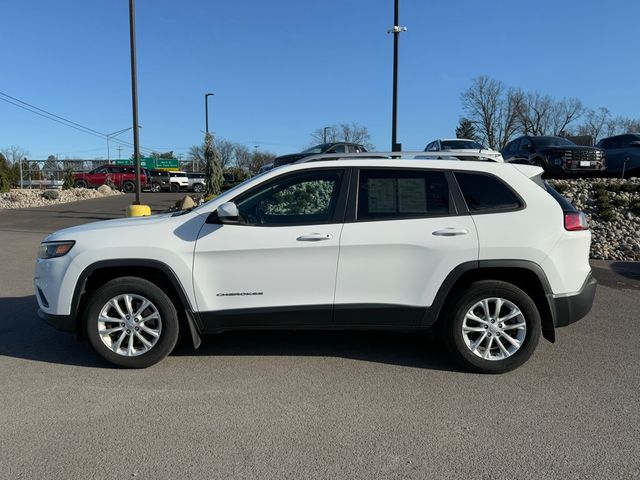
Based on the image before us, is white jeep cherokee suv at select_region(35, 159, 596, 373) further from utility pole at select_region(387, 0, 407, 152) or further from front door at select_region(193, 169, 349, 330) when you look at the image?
utility pole at select_region(387, 0, 407, 152)

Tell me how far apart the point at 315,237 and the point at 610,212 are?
32.3ft

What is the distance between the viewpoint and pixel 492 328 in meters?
4.29

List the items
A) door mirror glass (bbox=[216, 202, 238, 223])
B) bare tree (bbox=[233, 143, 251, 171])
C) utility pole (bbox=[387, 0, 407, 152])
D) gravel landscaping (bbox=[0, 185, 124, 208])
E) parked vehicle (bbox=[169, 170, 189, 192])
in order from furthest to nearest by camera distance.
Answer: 1. bare tree (bbox=[233, 143, 251, 171])
2. parked vehicle (bbox=[169, 170, 189, 192])
3. gravel landscaping (bbox=[0, 185, 124, 208])
4. utility pole (bbox=[387, 0, 407, 152])
5. door mirror glass (bbox=[216, 202, 238, 223])

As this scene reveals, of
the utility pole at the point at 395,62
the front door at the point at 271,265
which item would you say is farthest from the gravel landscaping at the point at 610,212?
the front door at the point at 271,265

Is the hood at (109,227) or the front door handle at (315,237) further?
the hood at (109,227)

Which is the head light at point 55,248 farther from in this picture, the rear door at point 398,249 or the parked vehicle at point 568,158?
the parked vehicle at point 568,158

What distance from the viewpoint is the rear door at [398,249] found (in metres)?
4.21

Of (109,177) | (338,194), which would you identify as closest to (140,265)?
(338,194)

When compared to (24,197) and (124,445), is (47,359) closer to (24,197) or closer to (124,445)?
(124,445)

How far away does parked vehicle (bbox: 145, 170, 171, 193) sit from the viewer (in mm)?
41375

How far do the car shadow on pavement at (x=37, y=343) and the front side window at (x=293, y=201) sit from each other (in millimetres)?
1879

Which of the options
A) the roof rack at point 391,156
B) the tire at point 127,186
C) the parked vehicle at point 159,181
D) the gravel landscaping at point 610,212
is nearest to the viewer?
the roof rack at point 391,156

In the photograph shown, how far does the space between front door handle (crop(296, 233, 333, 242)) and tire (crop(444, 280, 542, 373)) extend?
1.22 meters

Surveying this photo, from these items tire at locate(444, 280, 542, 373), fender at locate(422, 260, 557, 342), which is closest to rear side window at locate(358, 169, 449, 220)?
fender at locate(422, 260, 557, 342)
